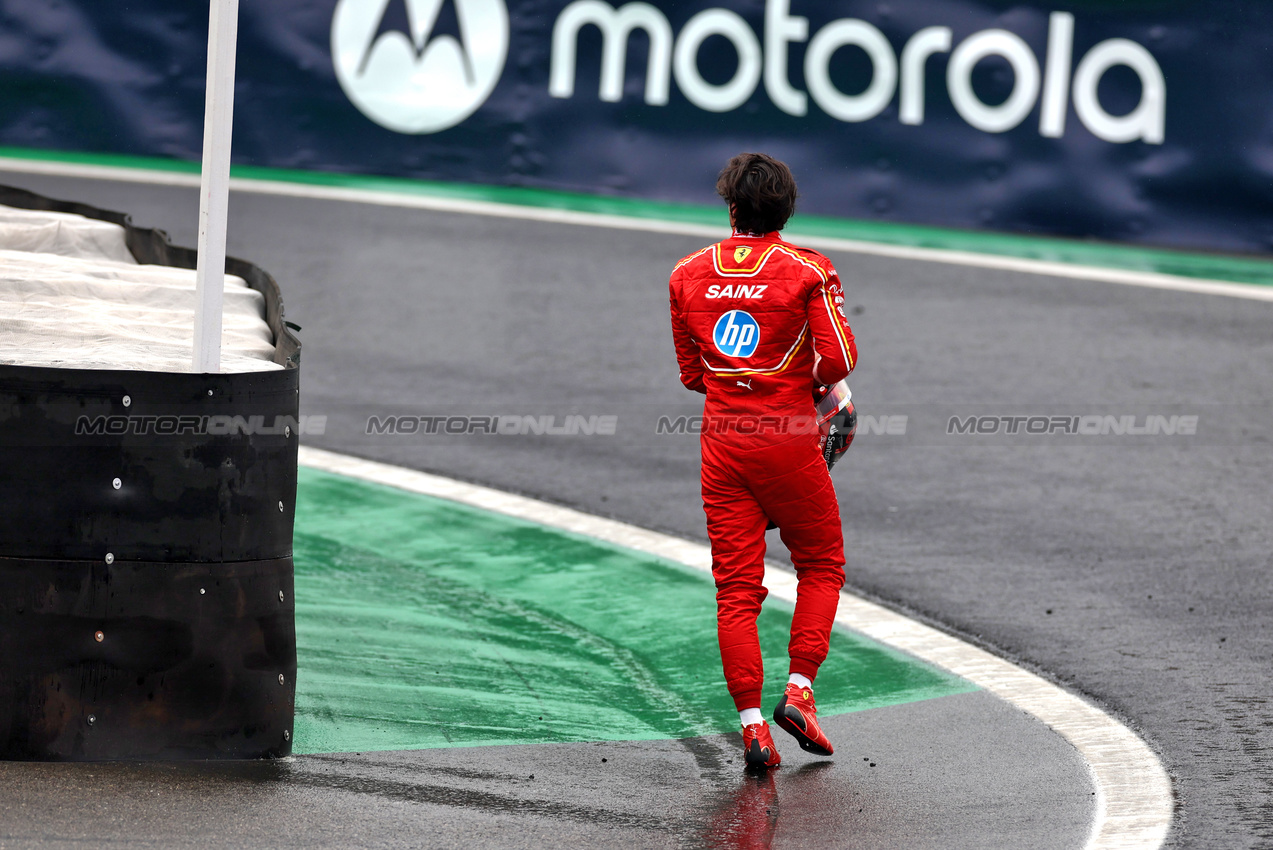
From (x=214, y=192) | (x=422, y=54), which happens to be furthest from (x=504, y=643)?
(x=422, y=54)

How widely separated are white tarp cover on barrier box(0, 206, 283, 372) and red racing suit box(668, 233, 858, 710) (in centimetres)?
140

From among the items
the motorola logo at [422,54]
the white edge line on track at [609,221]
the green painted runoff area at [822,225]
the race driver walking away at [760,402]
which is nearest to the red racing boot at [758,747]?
the race driver walking away at [760,402]

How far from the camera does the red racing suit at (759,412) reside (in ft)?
16.0

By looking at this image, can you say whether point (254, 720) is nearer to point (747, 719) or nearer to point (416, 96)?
point (747, 719)

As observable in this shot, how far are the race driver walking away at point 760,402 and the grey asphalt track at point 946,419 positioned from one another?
707 millimetres

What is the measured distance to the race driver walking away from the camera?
487 cm

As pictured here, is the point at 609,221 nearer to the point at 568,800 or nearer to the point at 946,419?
the point at 946,419

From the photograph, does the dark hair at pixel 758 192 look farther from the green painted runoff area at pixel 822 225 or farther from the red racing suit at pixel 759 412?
the green painted runoff area at pixel 822 225

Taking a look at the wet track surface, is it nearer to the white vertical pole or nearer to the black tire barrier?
the black tire barrier

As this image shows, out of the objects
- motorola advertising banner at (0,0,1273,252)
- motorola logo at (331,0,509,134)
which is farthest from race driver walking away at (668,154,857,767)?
motorola logo at (331,0,509,134)

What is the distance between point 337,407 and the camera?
9.91m

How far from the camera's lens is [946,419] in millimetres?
9953

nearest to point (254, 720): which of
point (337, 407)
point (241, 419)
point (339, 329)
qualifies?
point (241, 419)

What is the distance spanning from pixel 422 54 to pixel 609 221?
8.17 ft
